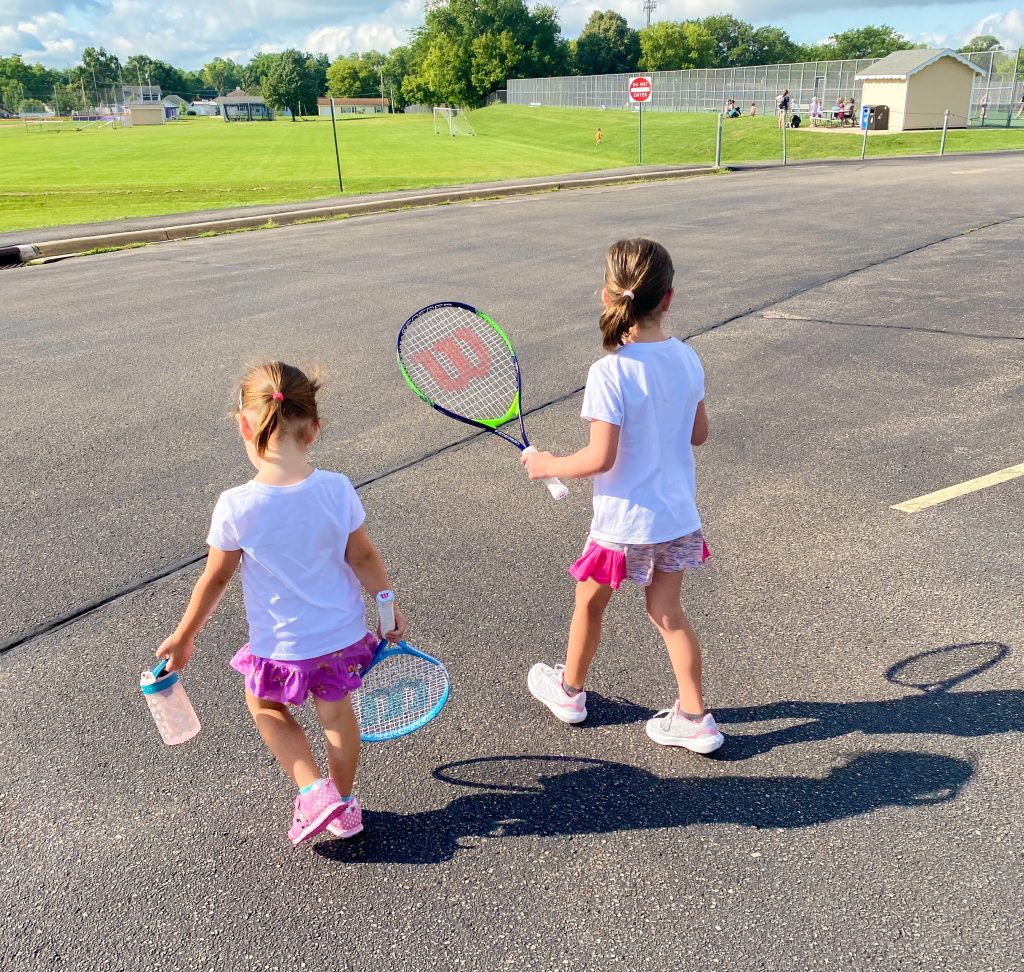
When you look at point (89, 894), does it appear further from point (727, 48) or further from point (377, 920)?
point (727, 48)

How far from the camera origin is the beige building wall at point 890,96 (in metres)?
45.8

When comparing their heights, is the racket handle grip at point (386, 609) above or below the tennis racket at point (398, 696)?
above

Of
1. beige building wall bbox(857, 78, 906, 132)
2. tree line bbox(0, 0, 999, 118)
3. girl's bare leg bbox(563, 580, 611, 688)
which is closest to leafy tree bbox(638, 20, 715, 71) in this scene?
tree line bbox(0, 0, 999, 118)

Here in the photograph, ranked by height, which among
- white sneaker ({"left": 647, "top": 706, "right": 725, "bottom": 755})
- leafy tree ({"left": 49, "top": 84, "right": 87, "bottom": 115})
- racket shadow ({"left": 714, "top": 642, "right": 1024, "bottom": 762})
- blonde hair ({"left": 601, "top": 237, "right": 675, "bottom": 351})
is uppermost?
leafy tree ({"left": 49, "top": 84, "right": 87, "bottom": 115})

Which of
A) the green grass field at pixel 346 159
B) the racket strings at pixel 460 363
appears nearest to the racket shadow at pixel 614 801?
the racket strings at pixel 460 363

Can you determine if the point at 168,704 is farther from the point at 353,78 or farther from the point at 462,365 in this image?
the point at 353,78

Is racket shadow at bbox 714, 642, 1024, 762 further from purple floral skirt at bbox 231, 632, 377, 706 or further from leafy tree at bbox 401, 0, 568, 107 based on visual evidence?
leafy tree at bbox 401, 0, 568, 107

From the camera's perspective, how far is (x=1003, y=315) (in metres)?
8.83

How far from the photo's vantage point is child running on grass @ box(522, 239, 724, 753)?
2.83 metres

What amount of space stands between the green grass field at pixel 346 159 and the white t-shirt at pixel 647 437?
18116 mm

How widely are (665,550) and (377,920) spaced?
1.40 m

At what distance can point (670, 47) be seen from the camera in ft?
397

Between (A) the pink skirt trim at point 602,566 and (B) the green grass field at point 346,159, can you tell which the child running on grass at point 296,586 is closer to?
(A) the pink skirt trim at point 602,566

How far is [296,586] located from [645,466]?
1.14m
